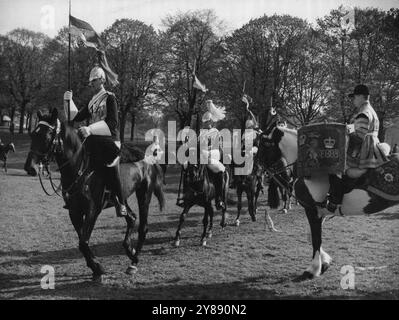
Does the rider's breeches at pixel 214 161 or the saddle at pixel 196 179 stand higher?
the rider's breeches at pixel 214 161

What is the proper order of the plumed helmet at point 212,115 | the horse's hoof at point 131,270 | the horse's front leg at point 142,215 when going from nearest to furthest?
the horse's hoof at point 131,270 → the horse's front leg at point 142,215 → the plumed helmet at point 212,115

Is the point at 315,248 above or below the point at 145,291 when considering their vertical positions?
above

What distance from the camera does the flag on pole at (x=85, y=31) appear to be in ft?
24.0

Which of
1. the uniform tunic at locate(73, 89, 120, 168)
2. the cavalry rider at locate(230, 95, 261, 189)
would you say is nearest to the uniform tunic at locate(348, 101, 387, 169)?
the cavalry rider at locate(230, 95, 261, 189)

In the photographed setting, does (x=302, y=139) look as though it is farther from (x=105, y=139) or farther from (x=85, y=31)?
(x=85, y=31)

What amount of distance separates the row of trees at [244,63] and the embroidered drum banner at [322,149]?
1582 cm

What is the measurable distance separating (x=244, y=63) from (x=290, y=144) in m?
25.4

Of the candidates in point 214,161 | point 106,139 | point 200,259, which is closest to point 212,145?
point 214,161

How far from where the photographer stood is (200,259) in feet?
26.7

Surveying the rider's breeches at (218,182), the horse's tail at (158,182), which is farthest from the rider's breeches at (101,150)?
the rider's breeches at (218,182)

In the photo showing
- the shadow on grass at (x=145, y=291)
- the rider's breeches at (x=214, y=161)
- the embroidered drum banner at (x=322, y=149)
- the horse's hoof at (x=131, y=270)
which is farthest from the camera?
the rider's breeches at (x=214, y=161)

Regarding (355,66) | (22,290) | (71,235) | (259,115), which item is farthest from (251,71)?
(22,290)

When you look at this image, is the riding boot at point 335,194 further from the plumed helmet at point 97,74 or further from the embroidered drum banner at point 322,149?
the plumed helmet at point 97,74
